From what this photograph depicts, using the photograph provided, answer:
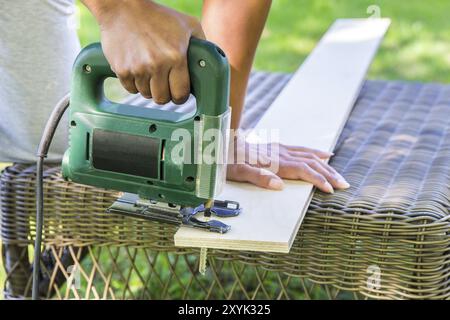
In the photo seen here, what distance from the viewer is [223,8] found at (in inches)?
70.1

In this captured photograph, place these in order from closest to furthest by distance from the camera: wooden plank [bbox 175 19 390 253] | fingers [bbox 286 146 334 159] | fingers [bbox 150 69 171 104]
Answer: fingers [bbox 150 69 171 104] → wooden plank [bbox 175 19 390 253] → fingers [bbox 286 146 334 159]

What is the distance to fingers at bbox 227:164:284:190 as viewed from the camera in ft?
5.55

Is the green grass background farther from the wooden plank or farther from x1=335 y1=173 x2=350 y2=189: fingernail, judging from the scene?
x1=335 y1=173 x2=350 y2=189: fingernail

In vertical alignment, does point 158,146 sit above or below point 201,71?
below

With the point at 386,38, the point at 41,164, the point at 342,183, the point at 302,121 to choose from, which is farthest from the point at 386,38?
the point at 41,164

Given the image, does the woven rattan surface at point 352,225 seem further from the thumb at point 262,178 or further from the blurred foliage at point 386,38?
the blurred foliage at point 386,38

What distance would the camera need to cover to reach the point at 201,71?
1.34 m

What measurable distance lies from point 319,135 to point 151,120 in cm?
→ 65

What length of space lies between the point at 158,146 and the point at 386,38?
A: 316cm

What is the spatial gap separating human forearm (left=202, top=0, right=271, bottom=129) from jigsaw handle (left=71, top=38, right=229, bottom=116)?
0.40 m

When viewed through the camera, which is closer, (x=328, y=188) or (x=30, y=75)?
(x=328, y=188)

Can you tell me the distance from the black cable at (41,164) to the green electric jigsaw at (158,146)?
10 cm

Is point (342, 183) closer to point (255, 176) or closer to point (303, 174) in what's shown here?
point (303, 174)

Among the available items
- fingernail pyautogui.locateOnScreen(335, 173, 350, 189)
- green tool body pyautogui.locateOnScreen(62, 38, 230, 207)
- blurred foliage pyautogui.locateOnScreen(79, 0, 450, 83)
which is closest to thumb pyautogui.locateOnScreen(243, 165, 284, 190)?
fingernail pyautogui.locateOnScreen(335, 173, 350, 189)
